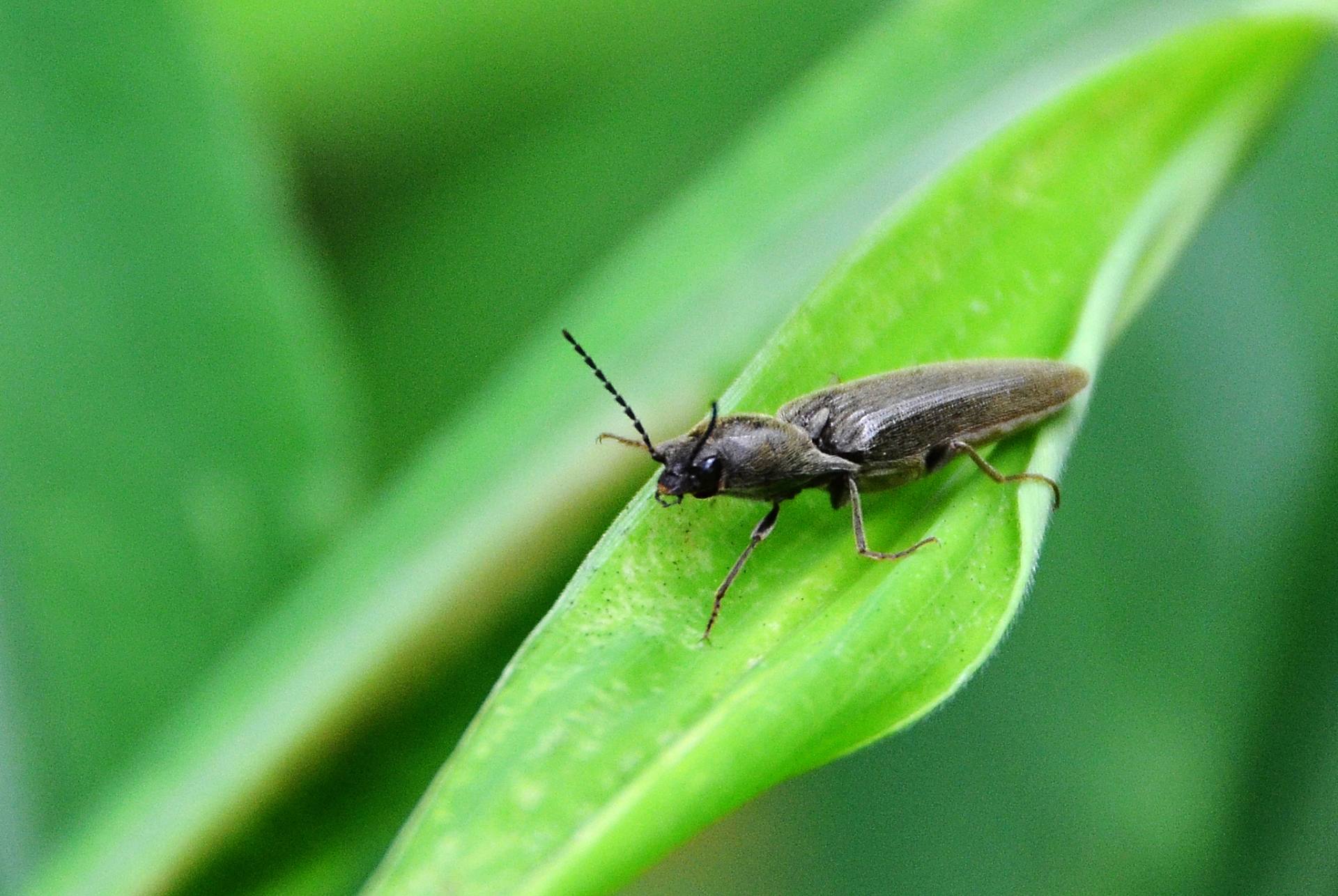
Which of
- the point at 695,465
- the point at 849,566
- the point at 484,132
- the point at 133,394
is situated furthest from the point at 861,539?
the point at 484,132

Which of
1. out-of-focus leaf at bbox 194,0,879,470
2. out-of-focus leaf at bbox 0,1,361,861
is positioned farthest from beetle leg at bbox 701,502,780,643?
out-of-focus leaf at bbox 194,0,879,470

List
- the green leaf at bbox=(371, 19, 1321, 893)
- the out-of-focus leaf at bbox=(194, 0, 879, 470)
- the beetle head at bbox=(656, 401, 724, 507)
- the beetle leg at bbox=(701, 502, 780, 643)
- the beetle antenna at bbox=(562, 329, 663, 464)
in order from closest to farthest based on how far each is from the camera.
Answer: the green leaf at bbox=(371, 19, 1321, 893), the beetle leg at bbox=(701, 502, 780, 643), the beetle head at bbox=(656, 401, 724, 507), the beetle antenna at bbox=(562, 329, 663, 464), the out-of-focus leaf at bbox=(194, 0, 879, 470)

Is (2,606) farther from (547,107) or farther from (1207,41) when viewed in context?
(1207,41)

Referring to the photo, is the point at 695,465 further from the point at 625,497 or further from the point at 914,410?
the point at 914,410

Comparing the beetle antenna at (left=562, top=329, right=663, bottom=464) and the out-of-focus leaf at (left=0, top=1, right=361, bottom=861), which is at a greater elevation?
the out-of-focus leaf at (left=0, top=1, right=361, bottom=861)

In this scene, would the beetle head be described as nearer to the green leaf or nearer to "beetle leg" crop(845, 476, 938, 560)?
the green leaf

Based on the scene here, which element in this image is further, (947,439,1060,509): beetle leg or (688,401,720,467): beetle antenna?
(688,401,720,467): beetle antenna
